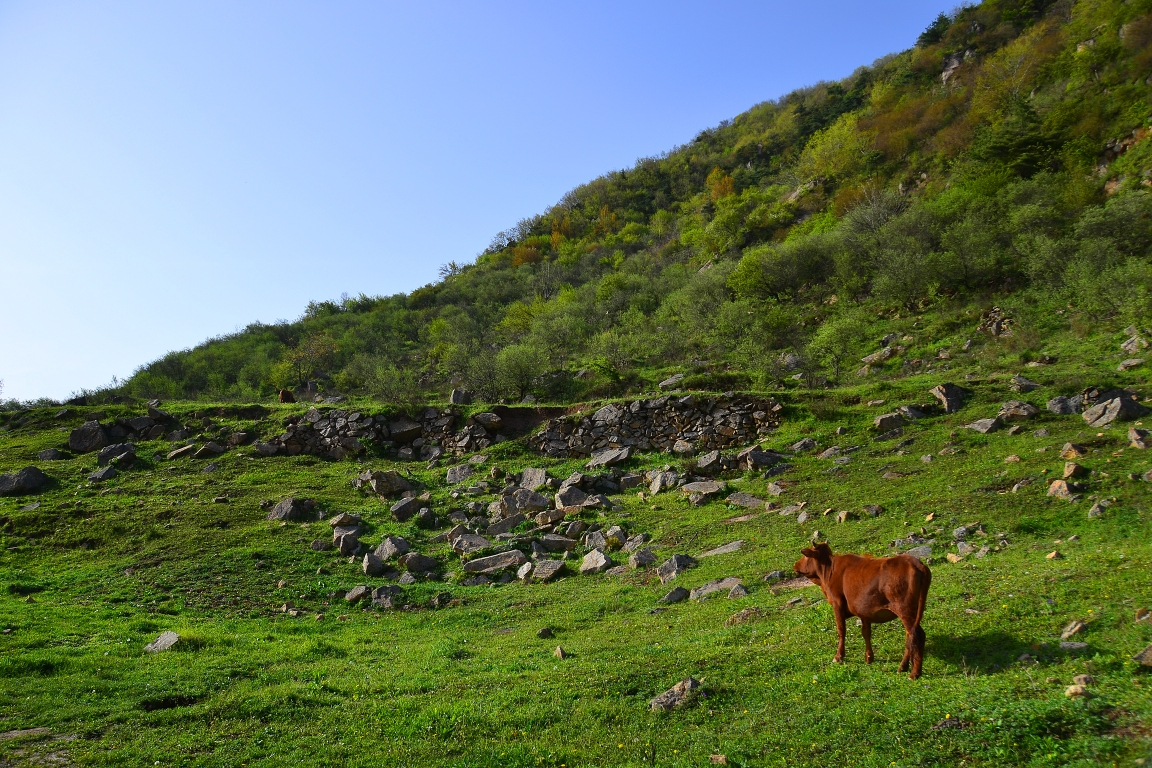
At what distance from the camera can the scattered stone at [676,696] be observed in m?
7.12

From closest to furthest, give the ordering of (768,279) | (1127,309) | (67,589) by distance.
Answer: (67,589) → (1127,309) → (768,279)

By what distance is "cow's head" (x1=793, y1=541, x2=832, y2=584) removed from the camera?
316 inches

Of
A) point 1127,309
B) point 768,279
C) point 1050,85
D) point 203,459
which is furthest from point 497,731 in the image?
point 1050,85

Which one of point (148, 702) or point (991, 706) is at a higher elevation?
point (148, 702)

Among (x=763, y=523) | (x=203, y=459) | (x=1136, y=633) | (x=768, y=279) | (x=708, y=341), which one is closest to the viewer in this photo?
(x=1136, y=633)

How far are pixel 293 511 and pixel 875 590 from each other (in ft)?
61.0

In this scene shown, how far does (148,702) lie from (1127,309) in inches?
1361

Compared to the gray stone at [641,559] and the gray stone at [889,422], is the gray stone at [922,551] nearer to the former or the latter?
the gray stone at [641,559]

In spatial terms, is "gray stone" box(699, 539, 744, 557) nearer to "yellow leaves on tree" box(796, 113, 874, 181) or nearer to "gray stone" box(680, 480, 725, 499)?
"gray stone" box(680, 480, 725, 499)

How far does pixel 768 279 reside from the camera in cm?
5081

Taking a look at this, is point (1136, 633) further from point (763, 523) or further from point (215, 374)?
point (215, 374)

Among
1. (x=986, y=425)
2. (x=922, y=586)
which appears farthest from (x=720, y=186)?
(x=922, y=586)

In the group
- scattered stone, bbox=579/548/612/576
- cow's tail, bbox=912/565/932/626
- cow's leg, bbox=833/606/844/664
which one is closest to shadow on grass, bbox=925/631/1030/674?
cow's tail, bbox=912/565/932/626

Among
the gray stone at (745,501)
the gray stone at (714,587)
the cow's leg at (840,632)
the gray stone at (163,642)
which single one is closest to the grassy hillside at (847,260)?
the gray stone at (745,501)
